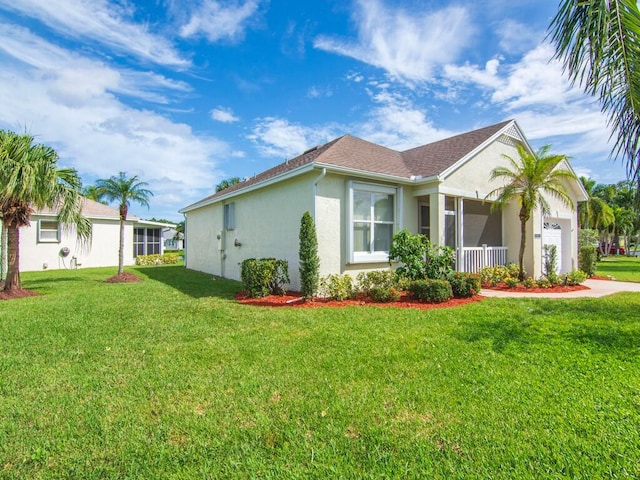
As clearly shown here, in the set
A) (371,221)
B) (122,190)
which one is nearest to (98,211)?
(122,190)

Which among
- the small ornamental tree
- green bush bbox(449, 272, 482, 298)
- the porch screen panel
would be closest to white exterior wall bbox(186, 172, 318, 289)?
the small ornamental tree

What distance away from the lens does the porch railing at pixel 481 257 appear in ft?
39.0

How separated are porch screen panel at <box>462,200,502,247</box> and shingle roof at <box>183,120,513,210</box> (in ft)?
7.56

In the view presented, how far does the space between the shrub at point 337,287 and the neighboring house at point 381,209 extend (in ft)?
1.24

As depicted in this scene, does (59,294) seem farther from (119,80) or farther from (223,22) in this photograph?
(223,22)

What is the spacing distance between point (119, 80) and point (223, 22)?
530 centimetres

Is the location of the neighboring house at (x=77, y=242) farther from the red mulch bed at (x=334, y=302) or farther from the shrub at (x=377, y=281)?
the shrub at (x=377, y=281)

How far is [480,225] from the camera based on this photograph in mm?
13562

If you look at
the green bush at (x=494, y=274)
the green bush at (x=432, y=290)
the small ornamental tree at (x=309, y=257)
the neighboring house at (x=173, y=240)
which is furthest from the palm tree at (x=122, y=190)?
the neighboring house at (x=173, y=240)

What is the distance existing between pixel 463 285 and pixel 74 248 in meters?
23.6

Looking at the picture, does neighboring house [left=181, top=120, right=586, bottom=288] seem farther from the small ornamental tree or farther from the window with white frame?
the small ornamental tree

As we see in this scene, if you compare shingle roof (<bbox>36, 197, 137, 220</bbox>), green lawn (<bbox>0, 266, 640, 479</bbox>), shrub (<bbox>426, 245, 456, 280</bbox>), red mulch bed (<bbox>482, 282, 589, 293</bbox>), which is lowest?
green lawn (<bbox>0, 266, 640, 479</bbox>)

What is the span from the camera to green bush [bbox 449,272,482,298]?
29.1ft

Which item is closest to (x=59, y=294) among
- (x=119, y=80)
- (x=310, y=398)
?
(x=119, y=80)
